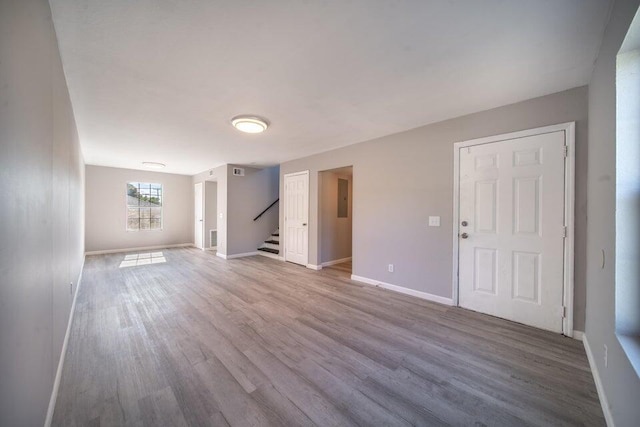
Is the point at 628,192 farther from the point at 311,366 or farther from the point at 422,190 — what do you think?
the point at 311,366

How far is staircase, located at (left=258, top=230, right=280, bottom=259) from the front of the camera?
6239 millimetres

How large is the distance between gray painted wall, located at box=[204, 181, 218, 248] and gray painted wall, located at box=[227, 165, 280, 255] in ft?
5.15

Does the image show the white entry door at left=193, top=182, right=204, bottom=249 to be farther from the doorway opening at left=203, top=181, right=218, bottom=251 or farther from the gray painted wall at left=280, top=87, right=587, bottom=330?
the gray painted wall at left=280, top=87, right=587, bottom=330

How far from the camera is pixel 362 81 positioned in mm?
2188

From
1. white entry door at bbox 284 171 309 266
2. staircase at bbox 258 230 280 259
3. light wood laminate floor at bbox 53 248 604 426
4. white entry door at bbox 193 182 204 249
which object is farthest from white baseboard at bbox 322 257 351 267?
white entry door at bbox 193 182 204 249

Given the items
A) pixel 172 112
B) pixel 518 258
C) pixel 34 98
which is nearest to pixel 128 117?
pixel 172 112

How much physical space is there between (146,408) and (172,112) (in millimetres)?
2900

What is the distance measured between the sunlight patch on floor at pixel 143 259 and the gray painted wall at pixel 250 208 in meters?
1.65

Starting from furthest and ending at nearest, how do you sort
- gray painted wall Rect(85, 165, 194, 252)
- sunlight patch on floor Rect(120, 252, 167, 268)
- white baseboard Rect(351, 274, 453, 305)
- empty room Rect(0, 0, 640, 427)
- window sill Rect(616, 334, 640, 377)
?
gray painted wall Rect(85, 165, 194, 252)
sunlight patch on floor Rect(120, 252, 167, 268)
white baseboard Rect(351, 274, 453, 305)
empty room Rect(0, 0, 640, 427)
window sill Rect(616, 334, 640, 377)

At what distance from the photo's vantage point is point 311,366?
1.85 metres

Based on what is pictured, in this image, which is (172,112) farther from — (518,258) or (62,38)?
(518,258)

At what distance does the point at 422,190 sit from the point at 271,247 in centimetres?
446

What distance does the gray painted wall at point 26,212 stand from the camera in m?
0.84

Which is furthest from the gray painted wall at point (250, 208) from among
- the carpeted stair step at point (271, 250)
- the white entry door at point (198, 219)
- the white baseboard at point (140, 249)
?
the white baseboard at point (140, 249)
